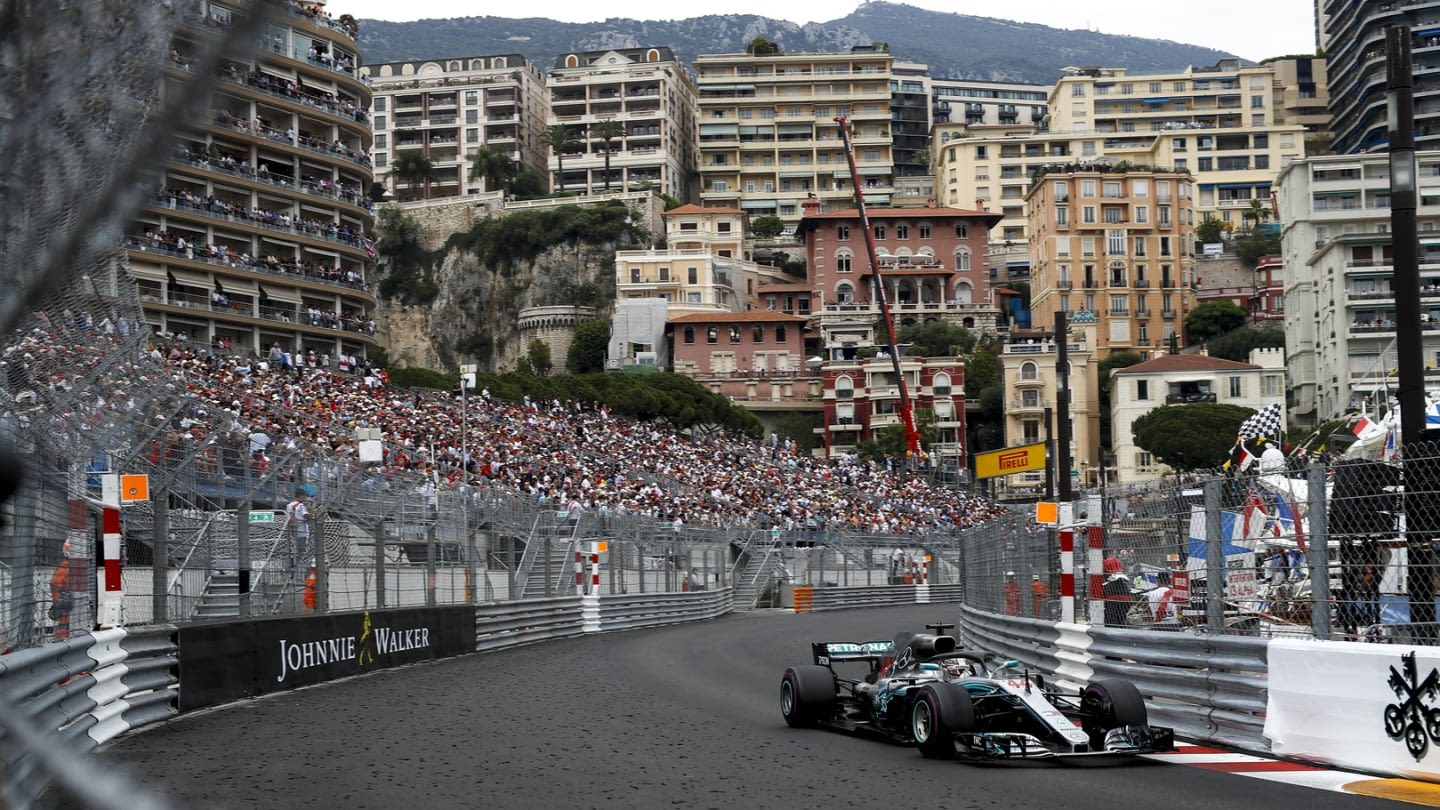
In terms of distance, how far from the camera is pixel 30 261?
2125 millimetres

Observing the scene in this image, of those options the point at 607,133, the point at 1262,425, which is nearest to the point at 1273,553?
the point at 1262,425

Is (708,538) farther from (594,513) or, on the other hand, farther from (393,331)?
(393,331)

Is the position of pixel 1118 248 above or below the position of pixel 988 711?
above

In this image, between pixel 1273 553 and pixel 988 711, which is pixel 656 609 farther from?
pixel 1273 553

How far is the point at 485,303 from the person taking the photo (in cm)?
13150

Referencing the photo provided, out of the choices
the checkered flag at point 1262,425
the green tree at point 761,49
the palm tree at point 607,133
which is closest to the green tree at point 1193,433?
the checkered flag at point 1262,425

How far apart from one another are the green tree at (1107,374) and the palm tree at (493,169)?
193 ft

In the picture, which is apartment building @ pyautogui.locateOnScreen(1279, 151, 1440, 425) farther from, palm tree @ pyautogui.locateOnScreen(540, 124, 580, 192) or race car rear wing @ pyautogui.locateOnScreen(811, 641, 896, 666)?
race car rear wing @ pyautogui.locateOnScreen(811, 641, 896, 666)

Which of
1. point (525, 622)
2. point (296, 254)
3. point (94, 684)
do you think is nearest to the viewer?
point (94, 684)

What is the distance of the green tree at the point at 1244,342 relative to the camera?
4604 inches

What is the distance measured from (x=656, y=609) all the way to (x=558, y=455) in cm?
1488

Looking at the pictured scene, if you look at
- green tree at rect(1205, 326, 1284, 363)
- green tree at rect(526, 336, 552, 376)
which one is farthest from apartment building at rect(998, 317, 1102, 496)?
green tree at rect(526, 336, 552, 376)

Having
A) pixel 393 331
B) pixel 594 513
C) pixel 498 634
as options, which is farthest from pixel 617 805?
pixel 393 331

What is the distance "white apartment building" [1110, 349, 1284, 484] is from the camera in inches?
3954
